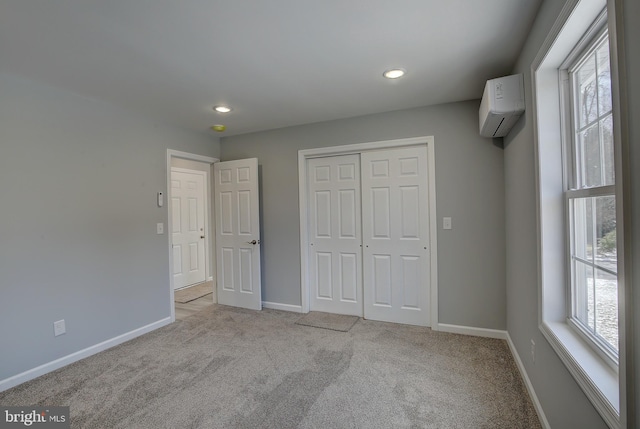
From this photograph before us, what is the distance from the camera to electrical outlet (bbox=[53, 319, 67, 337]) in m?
2.50

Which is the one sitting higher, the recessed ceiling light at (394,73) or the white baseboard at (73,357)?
the recessed ceiling light at (394,73)

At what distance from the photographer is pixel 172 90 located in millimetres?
2600

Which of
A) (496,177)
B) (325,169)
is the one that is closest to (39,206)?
(325,169)

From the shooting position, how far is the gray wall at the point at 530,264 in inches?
49.7

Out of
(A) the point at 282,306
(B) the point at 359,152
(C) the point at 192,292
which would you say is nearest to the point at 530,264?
(B) the point at 359,152

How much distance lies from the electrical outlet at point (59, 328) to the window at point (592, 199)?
3.62 metres

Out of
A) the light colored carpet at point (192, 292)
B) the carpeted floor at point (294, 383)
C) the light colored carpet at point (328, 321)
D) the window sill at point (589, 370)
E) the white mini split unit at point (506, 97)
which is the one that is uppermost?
the white mini split unit at point (506, 97)

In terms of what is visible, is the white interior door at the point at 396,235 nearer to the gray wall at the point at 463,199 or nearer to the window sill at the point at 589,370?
the gray wall at the point at 463,199

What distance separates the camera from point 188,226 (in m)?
5.37

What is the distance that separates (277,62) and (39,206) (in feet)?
7.24

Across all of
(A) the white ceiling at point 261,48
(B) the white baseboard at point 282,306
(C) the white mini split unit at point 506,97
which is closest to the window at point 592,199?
(C) the white mini split unit at point 506,97

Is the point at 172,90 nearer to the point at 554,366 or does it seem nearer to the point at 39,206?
the point at 39,206

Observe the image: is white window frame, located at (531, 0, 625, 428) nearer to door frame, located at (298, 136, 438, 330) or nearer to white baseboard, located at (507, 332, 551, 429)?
white baseboard, located at (507, 332, 551, 429)

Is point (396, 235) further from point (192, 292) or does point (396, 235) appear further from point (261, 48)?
point (192, 292)
